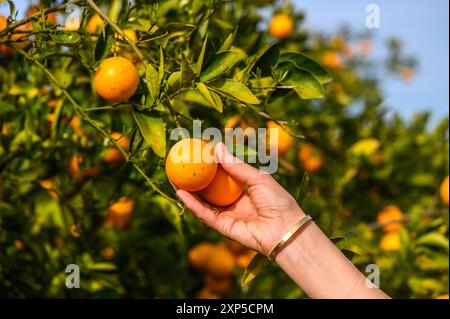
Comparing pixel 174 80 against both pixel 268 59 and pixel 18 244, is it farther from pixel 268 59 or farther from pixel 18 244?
pixel 18 244

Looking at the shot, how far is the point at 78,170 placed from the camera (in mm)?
1396

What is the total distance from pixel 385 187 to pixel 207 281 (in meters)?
0.84

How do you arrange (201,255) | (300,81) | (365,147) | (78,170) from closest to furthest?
(300,81)
(78,170)
(201,255)
(365,147)

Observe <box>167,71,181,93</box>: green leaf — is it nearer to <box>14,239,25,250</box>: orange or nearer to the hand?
the hand

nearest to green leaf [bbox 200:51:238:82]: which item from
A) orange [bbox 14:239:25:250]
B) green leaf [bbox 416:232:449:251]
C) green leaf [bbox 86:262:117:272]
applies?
green leaf [bbox 86:262:117:272]

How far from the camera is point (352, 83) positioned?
3.29 meters

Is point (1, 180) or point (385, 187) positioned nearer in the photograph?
point (1, 180)

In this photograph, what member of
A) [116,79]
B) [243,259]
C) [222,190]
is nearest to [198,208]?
[222,190]

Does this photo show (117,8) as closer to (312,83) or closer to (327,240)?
(312,83)

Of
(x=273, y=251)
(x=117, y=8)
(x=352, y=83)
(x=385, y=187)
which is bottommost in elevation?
(x=273, y=251)

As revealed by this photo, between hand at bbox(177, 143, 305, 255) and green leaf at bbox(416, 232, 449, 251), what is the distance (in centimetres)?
79

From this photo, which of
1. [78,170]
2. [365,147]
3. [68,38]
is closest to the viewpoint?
[68,38]

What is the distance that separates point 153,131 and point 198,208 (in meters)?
0.16
